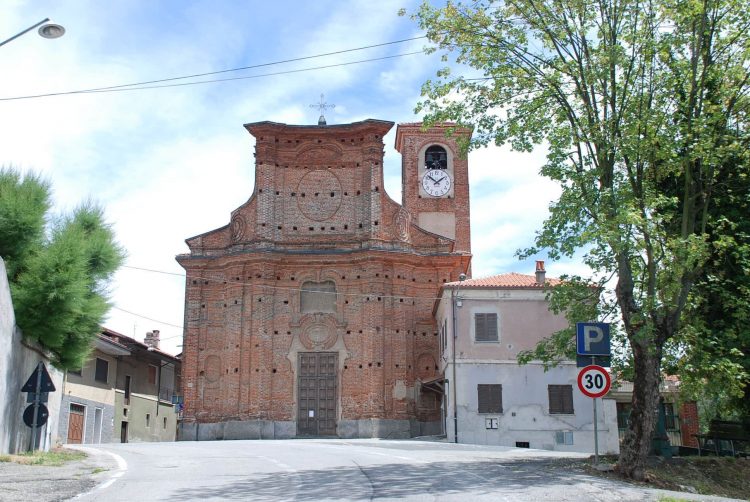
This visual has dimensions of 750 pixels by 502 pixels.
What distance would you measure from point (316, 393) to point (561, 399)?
450 inches

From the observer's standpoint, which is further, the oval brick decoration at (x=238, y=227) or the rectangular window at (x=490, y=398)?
the oval brick decoration at (x=238, y=227)

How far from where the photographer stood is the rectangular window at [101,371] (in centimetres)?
3881

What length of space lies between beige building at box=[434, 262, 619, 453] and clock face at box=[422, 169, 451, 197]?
11761 mm

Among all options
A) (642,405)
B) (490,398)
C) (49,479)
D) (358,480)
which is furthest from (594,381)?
(490,398)

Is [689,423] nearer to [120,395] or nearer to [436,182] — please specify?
[436,182]

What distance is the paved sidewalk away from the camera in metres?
10.9

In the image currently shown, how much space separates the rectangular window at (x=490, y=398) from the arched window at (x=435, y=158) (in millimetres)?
16098

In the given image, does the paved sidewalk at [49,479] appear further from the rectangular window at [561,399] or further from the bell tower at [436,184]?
the bell tower at [436,184]

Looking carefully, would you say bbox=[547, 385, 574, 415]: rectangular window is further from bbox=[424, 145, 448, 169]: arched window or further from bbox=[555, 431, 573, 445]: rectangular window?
bbox=[424, 145, 448, 169]: arched window

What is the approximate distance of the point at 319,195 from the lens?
39.9m

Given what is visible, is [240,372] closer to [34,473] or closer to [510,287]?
[510,287]

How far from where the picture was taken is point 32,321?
18141mm

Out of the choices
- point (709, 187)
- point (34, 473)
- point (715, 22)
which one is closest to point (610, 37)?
point (715, 22)

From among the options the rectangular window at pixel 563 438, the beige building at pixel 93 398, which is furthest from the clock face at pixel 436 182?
the beige building at pixel 93 398
